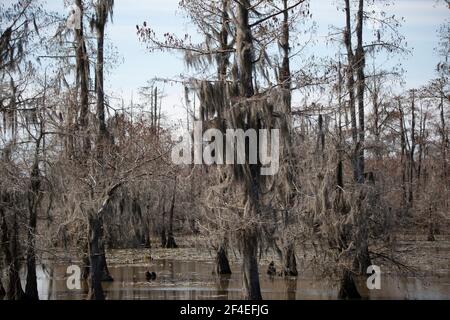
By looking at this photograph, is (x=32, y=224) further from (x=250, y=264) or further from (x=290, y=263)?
(x=290, y=263)

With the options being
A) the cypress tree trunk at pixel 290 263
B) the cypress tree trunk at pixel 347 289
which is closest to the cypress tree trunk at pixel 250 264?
the cypress tree trunk at pixel 290 263

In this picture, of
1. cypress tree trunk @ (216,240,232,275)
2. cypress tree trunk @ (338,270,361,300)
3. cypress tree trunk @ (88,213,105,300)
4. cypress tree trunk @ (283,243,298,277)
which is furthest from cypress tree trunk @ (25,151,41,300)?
cypress tree trunk @ (216,240,232,275)

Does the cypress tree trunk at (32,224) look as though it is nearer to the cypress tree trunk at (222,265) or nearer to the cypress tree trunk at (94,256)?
the cypress tree trunk at (94,256)

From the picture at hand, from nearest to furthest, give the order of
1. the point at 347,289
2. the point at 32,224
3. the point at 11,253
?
1. the point at 11,253
2. the point at 32,224
3. the point at 347,289

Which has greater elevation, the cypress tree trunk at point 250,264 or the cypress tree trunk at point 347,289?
the cypress tree trunk at point 250,264

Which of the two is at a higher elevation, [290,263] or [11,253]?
[11,253]

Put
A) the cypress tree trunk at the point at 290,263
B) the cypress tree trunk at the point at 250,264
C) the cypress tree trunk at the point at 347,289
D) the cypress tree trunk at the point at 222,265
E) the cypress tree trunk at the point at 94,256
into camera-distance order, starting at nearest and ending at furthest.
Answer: the cypress tree trunk at the point at 250,264 → the cypress tree trunk at the point at 94,256 → the cypress tree trunk at the point at 347,289 → the cypress tree trunk at the point at 290,263 → the cypress tree trunk at the point at 222,265

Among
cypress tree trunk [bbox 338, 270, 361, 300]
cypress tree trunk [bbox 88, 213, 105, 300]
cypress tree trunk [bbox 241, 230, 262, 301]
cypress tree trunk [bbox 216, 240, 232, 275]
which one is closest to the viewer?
cypress tree trunk [bbox 241, 230, 262, 301]

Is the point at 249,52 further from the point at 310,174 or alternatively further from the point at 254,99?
the point at 310,174

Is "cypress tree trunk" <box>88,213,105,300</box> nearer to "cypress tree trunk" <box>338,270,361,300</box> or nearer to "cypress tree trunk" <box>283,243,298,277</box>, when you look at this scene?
"cypress tree trunk" <box>283,243,298,277</box>

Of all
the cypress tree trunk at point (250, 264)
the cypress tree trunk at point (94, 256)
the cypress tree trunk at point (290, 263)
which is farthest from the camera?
the cypress tree trunk at point (290, 263)

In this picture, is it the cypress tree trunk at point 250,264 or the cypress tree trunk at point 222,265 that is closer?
the cypress tree trunk at point 250,264

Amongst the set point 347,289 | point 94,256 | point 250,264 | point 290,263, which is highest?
point 94,256

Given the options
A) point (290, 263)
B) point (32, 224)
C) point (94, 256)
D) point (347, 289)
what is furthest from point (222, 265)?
point (32, 224)
